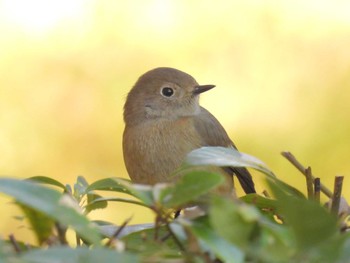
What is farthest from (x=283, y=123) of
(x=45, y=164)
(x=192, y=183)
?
(x=192, y=183)

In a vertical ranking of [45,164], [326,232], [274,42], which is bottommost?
[45,164]

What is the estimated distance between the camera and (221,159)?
1195 mm

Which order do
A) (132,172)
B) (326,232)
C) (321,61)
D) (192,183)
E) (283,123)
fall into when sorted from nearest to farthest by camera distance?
(326,232), (192,183), (132,172), (283,123), (321,61)

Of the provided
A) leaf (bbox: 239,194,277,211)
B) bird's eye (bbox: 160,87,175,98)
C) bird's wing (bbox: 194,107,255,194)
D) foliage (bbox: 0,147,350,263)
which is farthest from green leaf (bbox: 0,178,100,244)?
bird's eye (bbox: 160,87,175,98)

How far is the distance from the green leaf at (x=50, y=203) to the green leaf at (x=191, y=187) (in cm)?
11

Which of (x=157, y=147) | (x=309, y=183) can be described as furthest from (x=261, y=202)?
(x=157, y=147)

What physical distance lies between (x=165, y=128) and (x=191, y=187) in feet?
8.24

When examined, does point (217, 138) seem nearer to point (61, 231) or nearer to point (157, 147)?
point (157, 147)

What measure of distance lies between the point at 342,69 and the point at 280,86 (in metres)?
0.35

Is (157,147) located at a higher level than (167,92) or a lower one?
lower

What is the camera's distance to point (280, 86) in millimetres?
4863

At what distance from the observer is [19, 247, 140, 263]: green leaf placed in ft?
2.70

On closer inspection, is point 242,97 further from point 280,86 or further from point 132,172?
point 132,172

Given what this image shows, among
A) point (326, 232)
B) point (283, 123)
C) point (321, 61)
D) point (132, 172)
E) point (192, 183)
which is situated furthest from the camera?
point (321, 61)
